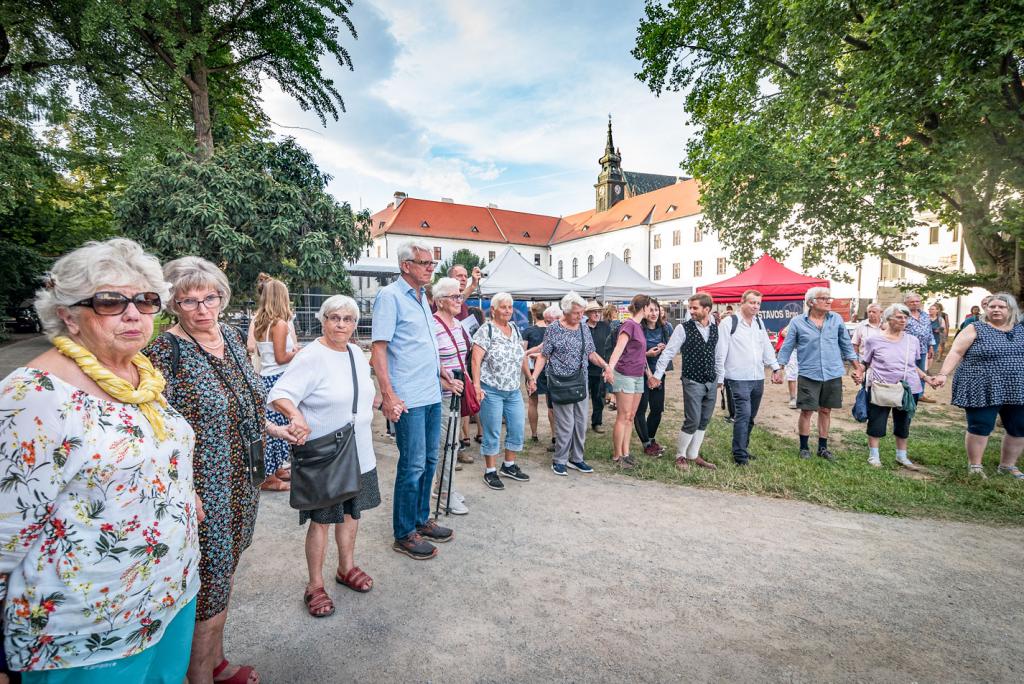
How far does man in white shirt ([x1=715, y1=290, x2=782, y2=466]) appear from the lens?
17.9 ft

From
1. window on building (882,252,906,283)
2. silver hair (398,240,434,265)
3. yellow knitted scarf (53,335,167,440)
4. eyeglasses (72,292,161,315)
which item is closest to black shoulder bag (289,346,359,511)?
yellow knitted scarf (53,335,167,440)

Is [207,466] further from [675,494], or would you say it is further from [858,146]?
[858,146]

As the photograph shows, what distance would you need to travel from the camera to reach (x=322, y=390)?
8.31 feet

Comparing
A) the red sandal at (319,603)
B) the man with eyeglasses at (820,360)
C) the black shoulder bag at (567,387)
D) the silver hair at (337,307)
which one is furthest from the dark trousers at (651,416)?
the red sandal at (319,603)

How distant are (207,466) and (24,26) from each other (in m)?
12.7

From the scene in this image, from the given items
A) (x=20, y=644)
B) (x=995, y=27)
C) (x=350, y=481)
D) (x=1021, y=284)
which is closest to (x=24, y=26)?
(x=350, y=481)

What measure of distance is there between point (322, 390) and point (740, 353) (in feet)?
15.3

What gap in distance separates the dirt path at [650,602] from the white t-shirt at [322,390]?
94 cm

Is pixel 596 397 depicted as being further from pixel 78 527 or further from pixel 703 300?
pixel 78 527

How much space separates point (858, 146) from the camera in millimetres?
11133

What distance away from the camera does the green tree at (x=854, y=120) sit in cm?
846

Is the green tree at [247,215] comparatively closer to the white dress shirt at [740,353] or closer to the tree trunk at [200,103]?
the tree trunk at [200,103]

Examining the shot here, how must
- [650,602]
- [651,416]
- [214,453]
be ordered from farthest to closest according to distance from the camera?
Result: [651,416] → [650,602] → [214,453]

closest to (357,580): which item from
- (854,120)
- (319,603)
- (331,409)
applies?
(319,603)
